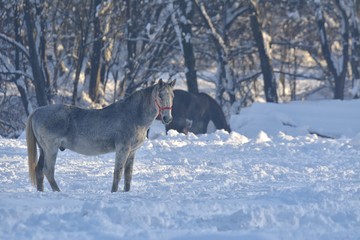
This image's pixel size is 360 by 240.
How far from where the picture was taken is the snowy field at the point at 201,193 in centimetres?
752

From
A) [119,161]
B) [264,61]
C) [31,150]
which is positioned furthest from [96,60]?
[119,161]

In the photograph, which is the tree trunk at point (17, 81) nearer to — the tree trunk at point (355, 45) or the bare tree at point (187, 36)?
the bare tree at point (187, 36)

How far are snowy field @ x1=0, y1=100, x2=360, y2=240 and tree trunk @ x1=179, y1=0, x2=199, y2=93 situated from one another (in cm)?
613

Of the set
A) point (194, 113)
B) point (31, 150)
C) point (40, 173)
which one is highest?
point (31, 150)

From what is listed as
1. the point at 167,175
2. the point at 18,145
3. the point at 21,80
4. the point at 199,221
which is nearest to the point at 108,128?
the point at 167,175

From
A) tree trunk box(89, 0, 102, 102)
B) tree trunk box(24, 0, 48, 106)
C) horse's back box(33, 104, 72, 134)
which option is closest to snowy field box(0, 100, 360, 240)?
horse's back box(33, 104, 72, 134)

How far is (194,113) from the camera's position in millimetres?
21719

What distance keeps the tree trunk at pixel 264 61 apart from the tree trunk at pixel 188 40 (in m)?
1.90

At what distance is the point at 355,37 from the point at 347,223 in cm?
2089

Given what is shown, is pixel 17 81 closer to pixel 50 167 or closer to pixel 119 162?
pixel 50 167

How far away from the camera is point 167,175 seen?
41.0 feet

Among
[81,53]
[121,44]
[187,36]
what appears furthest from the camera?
[121,44]

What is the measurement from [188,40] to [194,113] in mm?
4806

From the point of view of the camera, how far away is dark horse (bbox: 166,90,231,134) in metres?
21.3
